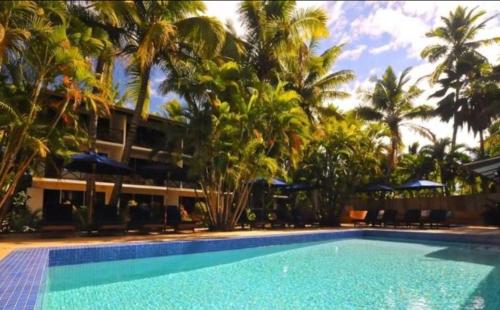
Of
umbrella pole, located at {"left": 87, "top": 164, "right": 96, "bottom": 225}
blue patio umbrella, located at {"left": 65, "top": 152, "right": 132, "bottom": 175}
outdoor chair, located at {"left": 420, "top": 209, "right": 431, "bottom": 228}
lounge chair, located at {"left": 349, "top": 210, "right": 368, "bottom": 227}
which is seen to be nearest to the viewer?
blue patio umbrella, located at {"left": 65, "top": 152, "right": 132, "bottom": 175}

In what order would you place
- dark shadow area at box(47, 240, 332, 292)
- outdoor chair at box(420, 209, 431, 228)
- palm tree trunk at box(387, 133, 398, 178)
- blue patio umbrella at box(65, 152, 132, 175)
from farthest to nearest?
palm tree trunk at box(387, 133, 398, 178) → outdoor chair at box(420, 209, 431, 228) → blue patio umbrella at box(65, 152, 132, 175) → dark shadow area at box(47, 240, 332, 292)

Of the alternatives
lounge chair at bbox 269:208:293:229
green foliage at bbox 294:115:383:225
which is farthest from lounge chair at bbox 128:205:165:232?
green foliage at bbox 294:115:383:225

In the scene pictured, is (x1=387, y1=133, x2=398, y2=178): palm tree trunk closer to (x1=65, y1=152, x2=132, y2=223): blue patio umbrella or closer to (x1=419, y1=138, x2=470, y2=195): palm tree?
(x1=419, y1=138, x2=470, y2=195): palm tree

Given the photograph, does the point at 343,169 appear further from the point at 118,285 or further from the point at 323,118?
the point at 118,285

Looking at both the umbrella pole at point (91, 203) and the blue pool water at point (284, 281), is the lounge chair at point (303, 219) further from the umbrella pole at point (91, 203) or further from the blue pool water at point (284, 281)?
the umbrella pole at point (91, 203)

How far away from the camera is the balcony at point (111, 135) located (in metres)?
28.0

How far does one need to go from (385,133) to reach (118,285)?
1829 cm

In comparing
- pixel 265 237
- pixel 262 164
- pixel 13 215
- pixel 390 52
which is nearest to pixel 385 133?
pixel 390 52

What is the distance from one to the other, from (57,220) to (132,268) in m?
4.20

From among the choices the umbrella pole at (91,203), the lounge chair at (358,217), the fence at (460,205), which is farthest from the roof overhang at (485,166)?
the umbrella pole at (91,203)

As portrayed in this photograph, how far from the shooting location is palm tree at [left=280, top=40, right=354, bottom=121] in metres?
23.2

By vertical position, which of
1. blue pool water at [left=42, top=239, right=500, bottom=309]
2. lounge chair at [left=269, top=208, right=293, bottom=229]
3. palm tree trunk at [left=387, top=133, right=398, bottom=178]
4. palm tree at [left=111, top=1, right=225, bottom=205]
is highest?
palm tree at [left=111, top=1, right=225, bottom=205]

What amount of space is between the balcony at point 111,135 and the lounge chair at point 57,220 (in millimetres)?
15881

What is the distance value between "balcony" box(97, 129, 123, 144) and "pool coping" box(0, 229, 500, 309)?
17434mm
